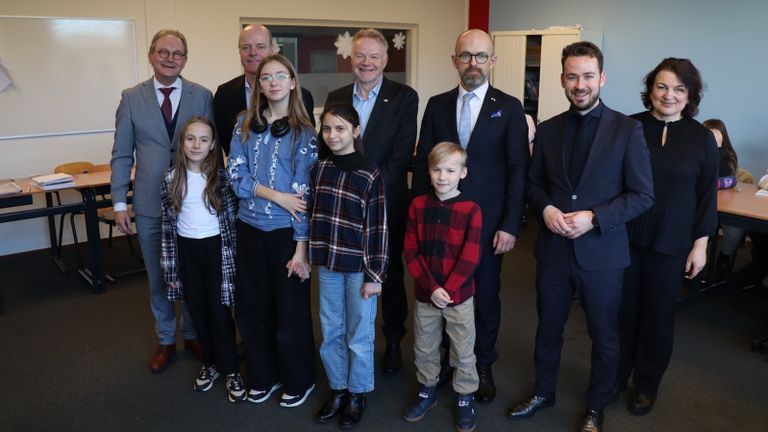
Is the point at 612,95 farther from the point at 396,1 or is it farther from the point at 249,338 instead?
the point at 249,338

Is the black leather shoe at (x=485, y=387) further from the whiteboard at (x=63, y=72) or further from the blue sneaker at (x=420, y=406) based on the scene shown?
the whiteboard at (x=63, y=72)

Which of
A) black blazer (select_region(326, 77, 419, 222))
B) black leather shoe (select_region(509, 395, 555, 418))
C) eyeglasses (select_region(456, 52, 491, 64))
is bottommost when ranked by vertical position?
black leather shoe (select_region(509, 395, 555, 418))

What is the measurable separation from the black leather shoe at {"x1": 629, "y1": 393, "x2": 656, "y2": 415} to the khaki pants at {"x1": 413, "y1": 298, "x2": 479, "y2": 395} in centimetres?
73

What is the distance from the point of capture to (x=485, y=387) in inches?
112

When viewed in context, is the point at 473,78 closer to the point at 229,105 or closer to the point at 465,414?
the point at 229,105

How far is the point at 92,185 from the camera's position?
4371 mm

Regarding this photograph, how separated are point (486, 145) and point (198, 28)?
4100 millimetres

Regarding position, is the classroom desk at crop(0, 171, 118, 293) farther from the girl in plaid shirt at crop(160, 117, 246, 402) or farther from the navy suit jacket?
the navy suit jacket

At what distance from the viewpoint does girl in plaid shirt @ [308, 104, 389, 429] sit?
2414 millimetres

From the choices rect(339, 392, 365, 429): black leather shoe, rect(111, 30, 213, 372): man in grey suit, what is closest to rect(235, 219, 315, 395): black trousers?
rect(339, 392, 365, 429): black leather shoe

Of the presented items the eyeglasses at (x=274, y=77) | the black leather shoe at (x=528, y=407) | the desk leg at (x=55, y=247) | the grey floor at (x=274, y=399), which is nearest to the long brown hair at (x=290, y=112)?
the eyeglasses at (x=274, y=77)

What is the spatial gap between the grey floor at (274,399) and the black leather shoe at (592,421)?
93 millimetres

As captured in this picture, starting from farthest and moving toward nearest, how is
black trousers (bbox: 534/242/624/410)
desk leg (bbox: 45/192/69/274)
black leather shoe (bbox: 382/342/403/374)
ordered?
desk leg (bbox: 45/192/69/274) → black leather shoe (bbox: 382/342/403/374) → black trousers (bbox: 534/242/624/410)

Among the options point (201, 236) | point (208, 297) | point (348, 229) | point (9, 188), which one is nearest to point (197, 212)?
point (201, 236)
